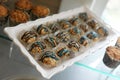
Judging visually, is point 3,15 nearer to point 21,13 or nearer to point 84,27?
point 21,13

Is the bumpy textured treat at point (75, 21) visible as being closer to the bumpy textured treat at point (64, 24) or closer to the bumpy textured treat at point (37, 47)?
the bumpy textured treat at point (64, 24)

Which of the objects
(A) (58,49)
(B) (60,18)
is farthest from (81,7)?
(A) (58,49)

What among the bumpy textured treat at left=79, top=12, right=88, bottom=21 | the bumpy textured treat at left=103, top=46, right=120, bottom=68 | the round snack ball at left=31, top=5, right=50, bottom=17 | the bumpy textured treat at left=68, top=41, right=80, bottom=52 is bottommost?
the bumpy textured treat at left=103, top=46, right=120, bottom=68

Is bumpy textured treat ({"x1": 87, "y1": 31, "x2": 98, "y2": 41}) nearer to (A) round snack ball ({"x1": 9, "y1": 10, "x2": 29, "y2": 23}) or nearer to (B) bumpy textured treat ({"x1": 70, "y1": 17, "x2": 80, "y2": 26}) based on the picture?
(B) bumpy textured treat ({"x1": 70, "y1": 17, "x2": 80, "y2": 26})

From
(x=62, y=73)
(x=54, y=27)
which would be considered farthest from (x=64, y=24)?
(x=62, y=73)

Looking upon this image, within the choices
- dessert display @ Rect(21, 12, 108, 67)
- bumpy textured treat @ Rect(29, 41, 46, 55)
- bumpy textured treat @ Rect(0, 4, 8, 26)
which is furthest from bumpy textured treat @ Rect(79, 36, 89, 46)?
bumpy textured treat @ Rect(0, 4, 8, 26)

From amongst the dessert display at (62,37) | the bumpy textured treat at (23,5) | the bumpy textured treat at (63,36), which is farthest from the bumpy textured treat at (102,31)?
the bumpy textured treat at (23,5)
